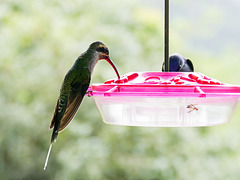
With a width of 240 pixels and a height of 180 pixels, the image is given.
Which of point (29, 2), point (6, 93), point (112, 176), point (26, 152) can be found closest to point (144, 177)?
point (112, 176)

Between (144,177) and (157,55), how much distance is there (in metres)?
1.77

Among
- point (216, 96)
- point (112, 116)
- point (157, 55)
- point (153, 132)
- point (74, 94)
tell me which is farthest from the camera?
point (157, 55)

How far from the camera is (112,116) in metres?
1.60

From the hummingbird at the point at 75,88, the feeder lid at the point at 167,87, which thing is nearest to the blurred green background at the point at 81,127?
the hummingbird at the point at 75,88

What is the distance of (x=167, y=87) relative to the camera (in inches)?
55.8

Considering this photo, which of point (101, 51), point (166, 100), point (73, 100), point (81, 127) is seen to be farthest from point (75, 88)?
point (81, 127)

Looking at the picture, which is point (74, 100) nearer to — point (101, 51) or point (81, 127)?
point (101, 51)

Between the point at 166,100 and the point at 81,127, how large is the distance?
4.57 m

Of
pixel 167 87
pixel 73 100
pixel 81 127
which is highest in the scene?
pixel 167 87

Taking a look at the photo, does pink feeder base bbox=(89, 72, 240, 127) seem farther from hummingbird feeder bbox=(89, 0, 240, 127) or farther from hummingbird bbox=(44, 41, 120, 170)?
hummingbird bbox=(44, 41, 120, 170)

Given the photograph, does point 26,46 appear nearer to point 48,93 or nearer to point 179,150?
point 48,93

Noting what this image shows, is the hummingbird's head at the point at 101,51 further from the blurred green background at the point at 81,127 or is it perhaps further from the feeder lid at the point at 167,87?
the blurred green background at the point at 81,127

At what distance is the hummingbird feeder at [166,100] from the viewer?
4.67 ft

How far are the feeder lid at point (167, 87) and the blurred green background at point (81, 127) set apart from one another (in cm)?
413
